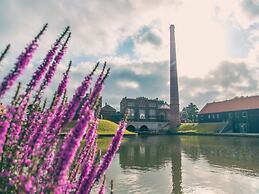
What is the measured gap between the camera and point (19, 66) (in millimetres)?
3355

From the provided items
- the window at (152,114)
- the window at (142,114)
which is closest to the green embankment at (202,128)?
the window at (142,114)

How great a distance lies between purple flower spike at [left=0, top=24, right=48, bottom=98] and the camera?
10.5 ft

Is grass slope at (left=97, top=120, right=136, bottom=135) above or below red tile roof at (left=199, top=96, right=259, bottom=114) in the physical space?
below

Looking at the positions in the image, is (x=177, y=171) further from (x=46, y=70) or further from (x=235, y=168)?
(x=46, y=70)

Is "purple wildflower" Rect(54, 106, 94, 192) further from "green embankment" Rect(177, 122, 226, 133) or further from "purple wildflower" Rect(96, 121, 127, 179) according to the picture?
"green embankment" Rect(177, 122, 226, 133)

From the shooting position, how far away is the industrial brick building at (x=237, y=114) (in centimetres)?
8700

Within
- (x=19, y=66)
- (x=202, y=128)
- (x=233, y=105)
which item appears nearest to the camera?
(x=19, y=66)

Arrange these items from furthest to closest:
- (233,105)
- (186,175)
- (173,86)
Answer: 1. (173,86)
2. (233,105)
3. (186,175)

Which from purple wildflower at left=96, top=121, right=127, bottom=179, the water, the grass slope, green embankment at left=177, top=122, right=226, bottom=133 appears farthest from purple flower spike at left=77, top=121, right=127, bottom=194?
green embankment at left=177, top=122, right=226, bottom=133

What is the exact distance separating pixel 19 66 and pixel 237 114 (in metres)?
97.1

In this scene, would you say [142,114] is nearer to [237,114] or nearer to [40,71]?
[237,114]

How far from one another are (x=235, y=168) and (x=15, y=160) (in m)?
29.6

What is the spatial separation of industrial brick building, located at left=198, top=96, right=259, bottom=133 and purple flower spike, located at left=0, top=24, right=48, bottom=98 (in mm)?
90464

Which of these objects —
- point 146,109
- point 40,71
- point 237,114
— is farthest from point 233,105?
point 40,71
